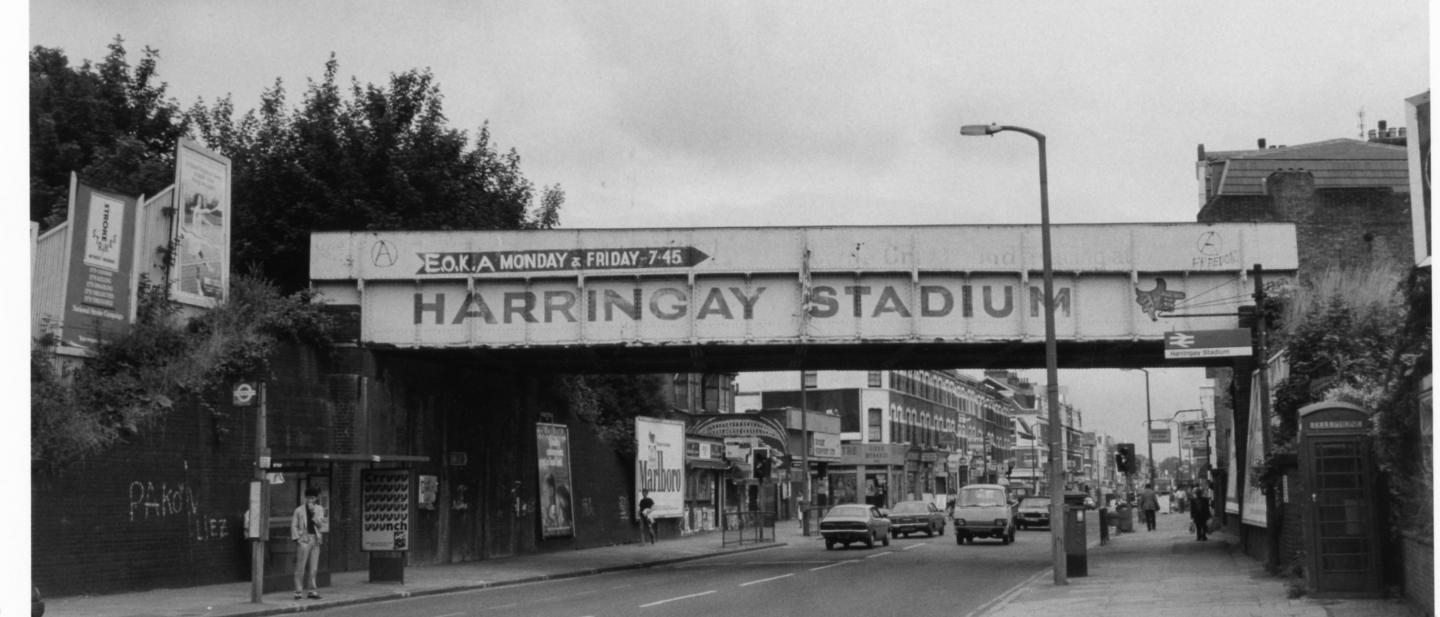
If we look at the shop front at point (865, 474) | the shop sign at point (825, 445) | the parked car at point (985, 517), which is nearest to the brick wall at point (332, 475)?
the parked car at point (985, 517)

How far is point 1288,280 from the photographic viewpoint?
101ft

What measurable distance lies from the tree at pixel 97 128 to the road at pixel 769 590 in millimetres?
17445

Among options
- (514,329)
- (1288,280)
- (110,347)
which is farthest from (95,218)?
(1288,280)

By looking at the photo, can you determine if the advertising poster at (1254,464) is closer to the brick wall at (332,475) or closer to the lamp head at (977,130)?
the lamp head at (977,130)

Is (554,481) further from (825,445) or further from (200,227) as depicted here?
(825,445)

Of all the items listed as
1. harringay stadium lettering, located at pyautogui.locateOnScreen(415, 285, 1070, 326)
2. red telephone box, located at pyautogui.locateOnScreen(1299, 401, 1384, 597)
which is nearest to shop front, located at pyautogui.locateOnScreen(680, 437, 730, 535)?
harringay stadium lettering, located at pyautogui.locateOnScreen(415, 285, 1070, 326)

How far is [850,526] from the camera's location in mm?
43500

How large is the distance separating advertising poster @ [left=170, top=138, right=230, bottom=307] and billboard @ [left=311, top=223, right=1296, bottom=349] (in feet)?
8.05

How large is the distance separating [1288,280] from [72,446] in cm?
2426

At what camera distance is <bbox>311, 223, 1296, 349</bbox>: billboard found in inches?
1212

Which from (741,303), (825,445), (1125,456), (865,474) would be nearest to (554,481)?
(741,303)

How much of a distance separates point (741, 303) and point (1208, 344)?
1038cm

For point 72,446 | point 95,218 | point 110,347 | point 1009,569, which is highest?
point 95,218

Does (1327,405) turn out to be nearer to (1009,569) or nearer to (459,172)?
(1009,569)
